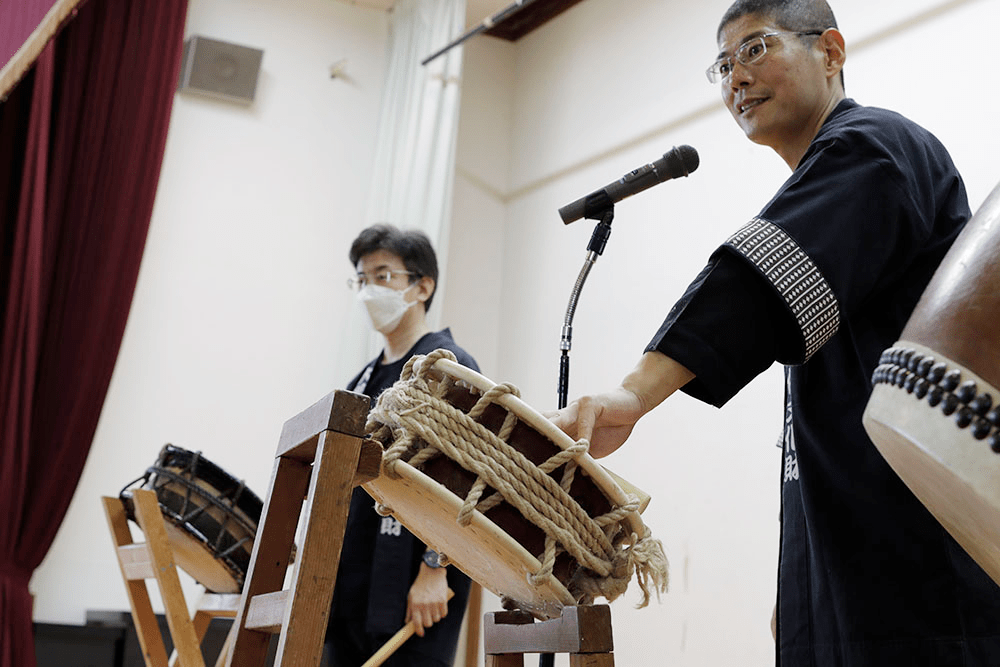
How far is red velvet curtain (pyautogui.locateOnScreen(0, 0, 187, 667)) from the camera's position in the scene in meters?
3.50

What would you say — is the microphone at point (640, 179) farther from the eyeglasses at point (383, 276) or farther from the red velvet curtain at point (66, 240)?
the red velvet curtain at point (66, 240)

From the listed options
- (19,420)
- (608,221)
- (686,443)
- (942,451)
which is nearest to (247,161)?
(19,420)

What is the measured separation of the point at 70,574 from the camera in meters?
3.66

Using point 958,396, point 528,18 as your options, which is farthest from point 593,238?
point 528,18

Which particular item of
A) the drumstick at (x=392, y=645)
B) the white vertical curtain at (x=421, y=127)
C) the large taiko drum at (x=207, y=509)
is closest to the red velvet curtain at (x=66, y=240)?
the white vertical curtain at (x=421, y=127)

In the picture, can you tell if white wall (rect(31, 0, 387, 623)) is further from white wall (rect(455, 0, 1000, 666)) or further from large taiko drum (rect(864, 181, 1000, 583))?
large taiko drum (rect(864, 181, 1000, 583))

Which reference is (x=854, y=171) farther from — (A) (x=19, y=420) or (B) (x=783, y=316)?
(A) (x=19, y=420)

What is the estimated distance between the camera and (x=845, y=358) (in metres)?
1.19

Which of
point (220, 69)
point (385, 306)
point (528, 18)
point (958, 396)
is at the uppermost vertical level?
point (528, 18)

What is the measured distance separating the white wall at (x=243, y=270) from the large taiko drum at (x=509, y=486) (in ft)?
9.78

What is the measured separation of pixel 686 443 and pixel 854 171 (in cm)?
234

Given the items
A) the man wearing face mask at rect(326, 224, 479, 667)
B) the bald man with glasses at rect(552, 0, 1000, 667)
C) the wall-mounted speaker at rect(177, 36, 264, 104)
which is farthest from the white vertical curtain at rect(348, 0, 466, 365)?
the bald man with glasses at rect(552, 0, 1000, 667)

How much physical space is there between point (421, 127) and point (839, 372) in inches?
133

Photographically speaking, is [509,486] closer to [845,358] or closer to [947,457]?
[845,358]
